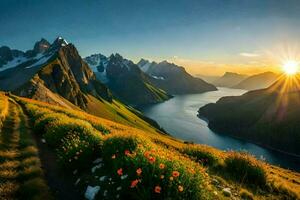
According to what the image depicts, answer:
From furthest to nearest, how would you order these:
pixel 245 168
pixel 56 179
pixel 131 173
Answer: pixel 245 168 < pixel 56 179 < pixel 131 173

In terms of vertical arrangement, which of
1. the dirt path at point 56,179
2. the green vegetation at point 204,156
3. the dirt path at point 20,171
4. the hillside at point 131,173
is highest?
the green vegetation at point 204,156

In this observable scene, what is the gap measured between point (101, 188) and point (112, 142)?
2.86 m

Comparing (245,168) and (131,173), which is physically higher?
(245,168)

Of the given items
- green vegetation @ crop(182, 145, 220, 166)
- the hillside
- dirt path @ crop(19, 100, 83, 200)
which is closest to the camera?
the hillside

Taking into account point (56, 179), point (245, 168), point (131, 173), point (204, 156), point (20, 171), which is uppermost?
point (245, 168)

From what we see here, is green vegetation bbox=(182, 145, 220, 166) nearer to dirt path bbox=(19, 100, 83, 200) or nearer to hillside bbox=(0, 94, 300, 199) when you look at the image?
hillside bbox=(0, 94, 300, 199)

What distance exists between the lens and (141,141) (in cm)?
1102

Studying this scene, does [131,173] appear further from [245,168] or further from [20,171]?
[245,168]

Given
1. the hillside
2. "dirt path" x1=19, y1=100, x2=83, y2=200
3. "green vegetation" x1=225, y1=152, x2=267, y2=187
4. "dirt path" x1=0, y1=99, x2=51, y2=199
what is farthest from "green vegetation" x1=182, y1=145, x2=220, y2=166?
"dirt path" x1=0, y1=99, x2=51, y2=199

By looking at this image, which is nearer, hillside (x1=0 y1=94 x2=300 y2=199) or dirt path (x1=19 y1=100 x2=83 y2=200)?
hillside (x1=0 y1=94 x2=300 y2=199)

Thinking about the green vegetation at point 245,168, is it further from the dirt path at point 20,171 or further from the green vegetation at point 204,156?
the dirt path at point 20,171

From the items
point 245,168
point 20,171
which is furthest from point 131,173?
point 245,168

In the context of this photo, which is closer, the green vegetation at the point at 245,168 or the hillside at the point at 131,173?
the hillside at the point at 131,173

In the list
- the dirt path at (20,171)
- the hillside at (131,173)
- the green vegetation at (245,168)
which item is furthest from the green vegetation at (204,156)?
the dirt path at (20,171)
